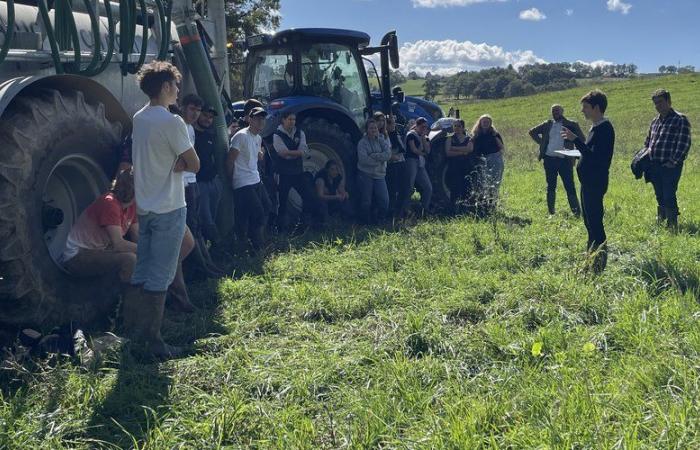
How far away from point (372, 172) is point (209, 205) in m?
2.49

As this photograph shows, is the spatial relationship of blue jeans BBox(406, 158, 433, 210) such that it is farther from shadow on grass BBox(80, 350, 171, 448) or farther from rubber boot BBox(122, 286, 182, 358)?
shadow on grass BBox(80, 350, 171, 448)

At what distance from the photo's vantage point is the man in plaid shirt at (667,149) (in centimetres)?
653

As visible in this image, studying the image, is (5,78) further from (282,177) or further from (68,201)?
(282,177)

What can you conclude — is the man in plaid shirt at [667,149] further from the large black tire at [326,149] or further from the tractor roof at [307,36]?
the tractor roof at [307,36]

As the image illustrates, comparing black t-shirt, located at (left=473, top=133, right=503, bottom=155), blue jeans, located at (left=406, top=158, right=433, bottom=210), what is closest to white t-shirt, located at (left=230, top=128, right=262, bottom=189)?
blue jeans, located at (left=406, top=158, right=433, bottom=210)

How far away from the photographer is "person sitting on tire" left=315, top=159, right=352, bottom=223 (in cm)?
743

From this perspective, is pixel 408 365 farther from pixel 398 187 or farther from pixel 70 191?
pixel 398 187

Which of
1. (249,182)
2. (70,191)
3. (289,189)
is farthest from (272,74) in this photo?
(70,191)

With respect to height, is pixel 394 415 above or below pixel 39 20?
below

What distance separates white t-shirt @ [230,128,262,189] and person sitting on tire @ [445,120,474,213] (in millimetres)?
3155

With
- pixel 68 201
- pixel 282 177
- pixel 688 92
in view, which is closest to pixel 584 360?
pixel 68 201

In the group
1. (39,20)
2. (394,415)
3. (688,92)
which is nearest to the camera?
(394,415)

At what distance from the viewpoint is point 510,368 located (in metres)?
3.28

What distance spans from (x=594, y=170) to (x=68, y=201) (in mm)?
4035
